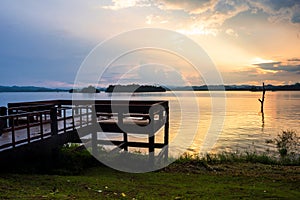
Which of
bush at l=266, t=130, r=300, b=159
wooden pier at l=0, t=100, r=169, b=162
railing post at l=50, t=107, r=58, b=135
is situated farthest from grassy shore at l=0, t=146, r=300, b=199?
bush at l=266, t=130, r=300, b=159

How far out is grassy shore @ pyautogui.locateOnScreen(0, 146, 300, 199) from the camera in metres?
7.02

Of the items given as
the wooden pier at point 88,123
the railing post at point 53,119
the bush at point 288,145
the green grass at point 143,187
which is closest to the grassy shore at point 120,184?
the green grass at point 143,187

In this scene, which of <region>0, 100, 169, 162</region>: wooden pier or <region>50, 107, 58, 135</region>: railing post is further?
<region>0, 100, 169, 162</region>: wooden pier

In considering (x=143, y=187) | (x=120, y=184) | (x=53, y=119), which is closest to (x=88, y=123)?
(x=53, y=119)

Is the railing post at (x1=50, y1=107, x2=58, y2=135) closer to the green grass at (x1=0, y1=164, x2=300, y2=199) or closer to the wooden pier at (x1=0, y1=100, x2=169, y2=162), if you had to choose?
the wooden pier at (x1=0, y1=100, x2=169, y2=162)

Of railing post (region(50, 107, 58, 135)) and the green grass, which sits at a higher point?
railing post (region(50, 107, 58, 135))

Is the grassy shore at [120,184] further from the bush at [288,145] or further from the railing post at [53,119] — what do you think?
the bush at [288,145]

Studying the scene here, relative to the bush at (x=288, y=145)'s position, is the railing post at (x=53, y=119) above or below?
above

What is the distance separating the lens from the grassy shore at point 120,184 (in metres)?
7.02

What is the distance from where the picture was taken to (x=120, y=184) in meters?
8.66

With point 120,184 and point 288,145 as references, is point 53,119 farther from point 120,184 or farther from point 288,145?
point 288,145

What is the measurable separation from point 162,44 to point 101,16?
590 centimetres

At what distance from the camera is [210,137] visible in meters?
30.0

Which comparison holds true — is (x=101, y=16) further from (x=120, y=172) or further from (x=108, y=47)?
(x=120, y=172)
